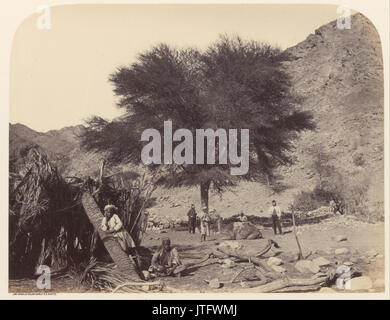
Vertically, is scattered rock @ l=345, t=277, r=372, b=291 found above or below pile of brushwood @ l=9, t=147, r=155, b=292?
below

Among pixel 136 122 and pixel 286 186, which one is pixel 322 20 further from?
pixel 136 122

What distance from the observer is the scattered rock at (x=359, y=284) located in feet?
24.6

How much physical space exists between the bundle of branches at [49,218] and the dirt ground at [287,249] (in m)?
0.26

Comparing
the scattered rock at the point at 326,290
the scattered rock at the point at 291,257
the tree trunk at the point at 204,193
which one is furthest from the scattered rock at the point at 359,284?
the tree trunk at the point at 204,193

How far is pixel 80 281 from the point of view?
7.53 m

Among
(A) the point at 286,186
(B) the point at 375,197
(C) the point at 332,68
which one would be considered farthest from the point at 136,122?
(B) the point at 375,197

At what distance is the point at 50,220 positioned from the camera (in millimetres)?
7531

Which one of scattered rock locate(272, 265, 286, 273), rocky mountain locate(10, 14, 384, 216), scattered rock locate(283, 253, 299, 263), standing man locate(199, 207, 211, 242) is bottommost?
scattered rock locate(272, 265, 286, 273)

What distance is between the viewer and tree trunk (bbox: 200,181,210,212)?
7.59 metres

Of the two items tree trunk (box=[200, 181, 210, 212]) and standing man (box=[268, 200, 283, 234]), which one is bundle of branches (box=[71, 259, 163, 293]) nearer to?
tree trunk (box=[200, 181, 210, 212])

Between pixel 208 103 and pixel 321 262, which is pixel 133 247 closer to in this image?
pixel 208 103

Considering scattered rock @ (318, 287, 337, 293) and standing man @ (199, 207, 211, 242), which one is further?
standing man @ (199, 207, 211, 242)

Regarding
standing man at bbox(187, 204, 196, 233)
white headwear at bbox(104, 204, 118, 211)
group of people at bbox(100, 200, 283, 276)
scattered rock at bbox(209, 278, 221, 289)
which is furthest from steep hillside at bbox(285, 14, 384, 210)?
white headwear at bbox(104, 204, 118, 211)

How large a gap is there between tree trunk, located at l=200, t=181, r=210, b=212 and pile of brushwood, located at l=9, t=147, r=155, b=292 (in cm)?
75
